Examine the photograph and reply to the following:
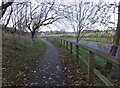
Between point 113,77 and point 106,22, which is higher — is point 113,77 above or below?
below

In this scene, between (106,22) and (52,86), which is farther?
(106,22)

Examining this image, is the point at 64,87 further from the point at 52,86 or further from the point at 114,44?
the point at 114,44

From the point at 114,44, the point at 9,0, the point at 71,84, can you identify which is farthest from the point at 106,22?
the point at 9,0

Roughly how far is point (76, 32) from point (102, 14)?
1017cm

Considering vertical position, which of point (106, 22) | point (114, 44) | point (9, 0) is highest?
point (9, 0)

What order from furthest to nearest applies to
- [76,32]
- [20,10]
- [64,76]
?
[20,10], [76,32], [64,76]

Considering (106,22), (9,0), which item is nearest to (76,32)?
(9,0)

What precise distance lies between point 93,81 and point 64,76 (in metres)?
1.45

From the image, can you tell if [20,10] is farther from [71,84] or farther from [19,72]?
[71,84]

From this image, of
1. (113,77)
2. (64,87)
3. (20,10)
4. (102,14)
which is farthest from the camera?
(20,10)

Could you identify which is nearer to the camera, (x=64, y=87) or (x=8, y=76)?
(x=64, y=87)

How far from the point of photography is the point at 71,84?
259 inches

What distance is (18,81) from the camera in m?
7.07

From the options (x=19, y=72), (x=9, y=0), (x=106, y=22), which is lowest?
(x=19, y=72)
